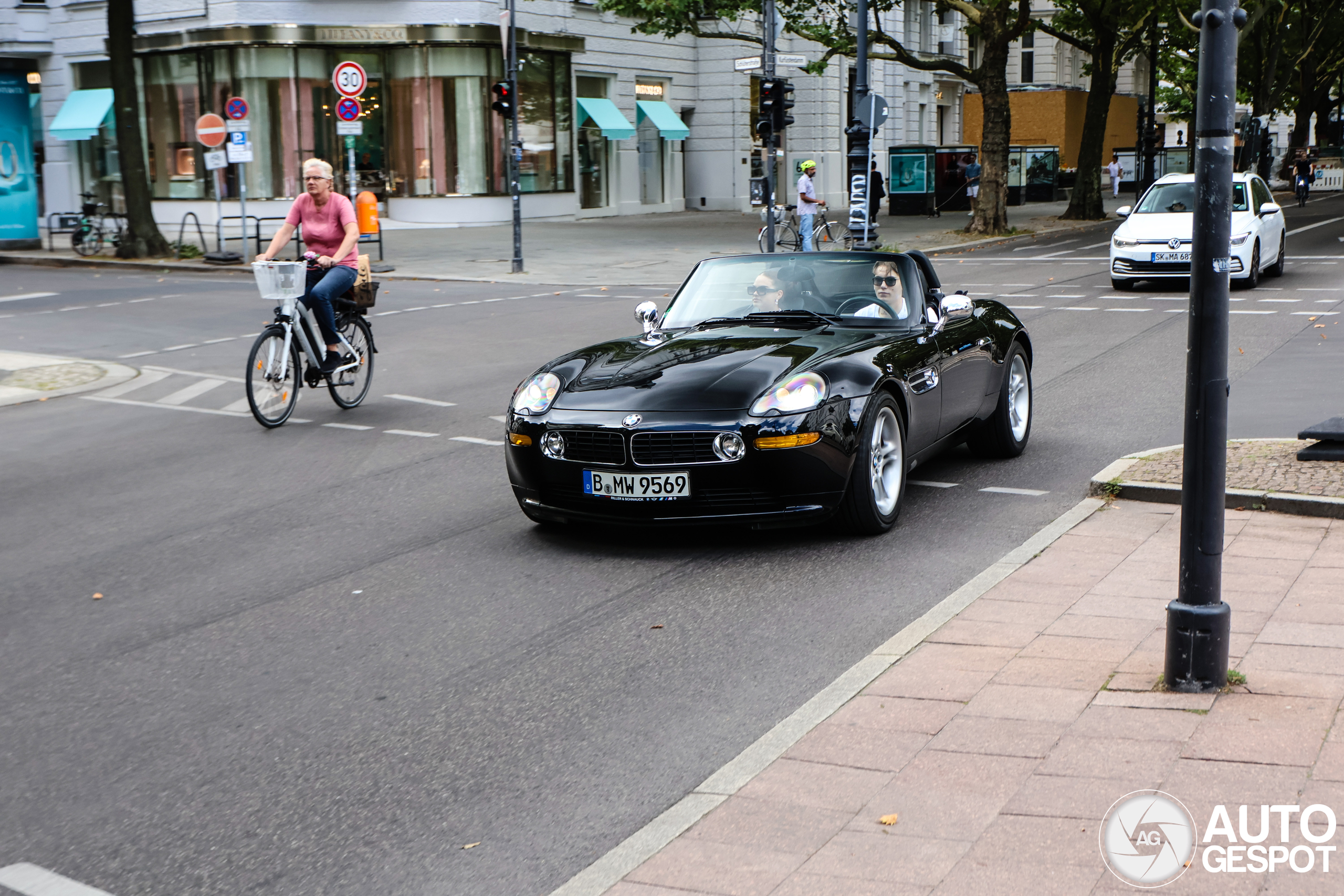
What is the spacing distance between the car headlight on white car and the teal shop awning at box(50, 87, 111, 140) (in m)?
39.4

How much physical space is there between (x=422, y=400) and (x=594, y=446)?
5485 mm

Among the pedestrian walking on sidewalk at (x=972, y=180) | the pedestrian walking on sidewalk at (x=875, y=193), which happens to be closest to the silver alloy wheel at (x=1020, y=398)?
the pedestrian walking on sidewalk at (x=875, y=193)

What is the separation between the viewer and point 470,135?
130 feet

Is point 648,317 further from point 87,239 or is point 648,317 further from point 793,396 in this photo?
point 87,239

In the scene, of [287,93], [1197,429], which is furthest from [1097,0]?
[1197,429]

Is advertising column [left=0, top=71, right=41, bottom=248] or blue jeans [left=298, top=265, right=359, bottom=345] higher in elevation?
advertising column [left=0, top=71, right=41, bottom=248]

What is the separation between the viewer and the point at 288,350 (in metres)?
10.7

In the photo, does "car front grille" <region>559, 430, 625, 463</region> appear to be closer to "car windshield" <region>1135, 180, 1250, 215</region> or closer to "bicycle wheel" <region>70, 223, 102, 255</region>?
"car windshield" <region>1135, 180, 1250, 215</region>

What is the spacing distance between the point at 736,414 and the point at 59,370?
9.79m

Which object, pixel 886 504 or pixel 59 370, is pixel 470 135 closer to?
pixel 59 370

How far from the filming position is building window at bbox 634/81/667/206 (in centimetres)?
4734

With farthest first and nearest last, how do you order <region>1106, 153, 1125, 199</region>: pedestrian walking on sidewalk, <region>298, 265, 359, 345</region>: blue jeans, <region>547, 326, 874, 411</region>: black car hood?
<region>1106, 153, 1125, 199</region>: pedestrian walking on sidewalk, <region>298, 265, 359, 345</region>: blue jeans, <region>547, 326, 874, 411</region>: black car hood

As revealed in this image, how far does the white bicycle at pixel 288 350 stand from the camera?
34.3 ft

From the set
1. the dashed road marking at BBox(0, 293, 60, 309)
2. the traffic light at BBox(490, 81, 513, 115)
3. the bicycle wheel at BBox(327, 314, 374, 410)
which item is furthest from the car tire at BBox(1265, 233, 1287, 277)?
the dashed road marking at BBox(0, 293, 60, 309)
